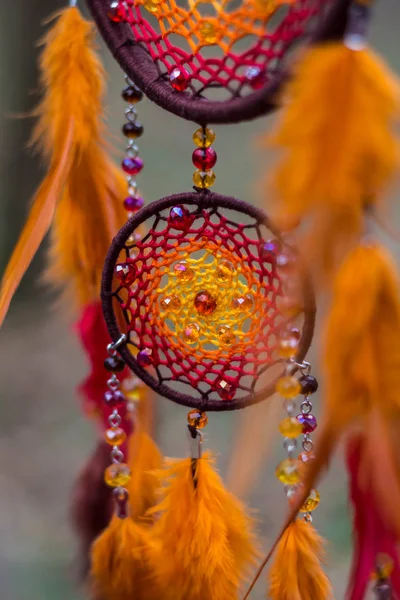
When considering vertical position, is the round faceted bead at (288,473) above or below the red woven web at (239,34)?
below

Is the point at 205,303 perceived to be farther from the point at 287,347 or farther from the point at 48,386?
the point at 48,386

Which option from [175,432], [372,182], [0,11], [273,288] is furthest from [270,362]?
[0,11]

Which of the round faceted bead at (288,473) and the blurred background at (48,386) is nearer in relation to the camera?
the round faceted bead at (288,473)

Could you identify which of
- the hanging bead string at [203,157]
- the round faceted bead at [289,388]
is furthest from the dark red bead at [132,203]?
the round faceted bead at [289,388]

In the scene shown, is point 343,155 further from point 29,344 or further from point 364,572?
point 29,344

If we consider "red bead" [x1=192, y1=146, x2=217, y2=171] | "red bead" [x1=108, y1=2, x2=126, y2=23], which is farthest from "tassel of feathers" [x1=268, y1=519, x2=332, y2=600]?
"red bead" [x1=108, y1=2, x2=126, y2=23]

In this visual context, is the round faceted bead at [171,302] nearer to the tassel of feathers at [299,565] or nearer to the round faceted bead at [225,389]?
the round faceted bead at [225,389]
